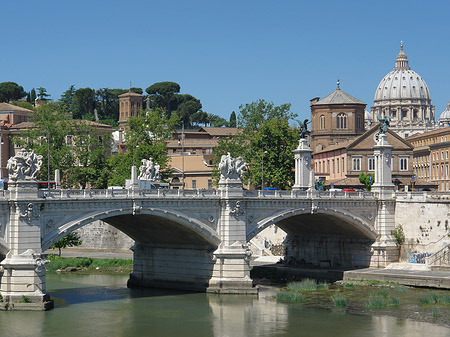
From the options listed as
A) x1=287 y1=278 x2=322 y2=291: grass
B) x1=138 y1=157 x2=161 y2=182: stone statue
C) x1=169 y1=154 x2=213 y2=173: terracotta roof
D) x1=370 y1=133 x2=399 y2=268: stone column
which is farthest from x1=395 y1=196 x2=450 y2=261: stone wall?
x1=169 y1=154 x2=213 y2=173: terracotta roof

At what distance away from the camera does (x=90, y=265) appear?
7488 centimetres

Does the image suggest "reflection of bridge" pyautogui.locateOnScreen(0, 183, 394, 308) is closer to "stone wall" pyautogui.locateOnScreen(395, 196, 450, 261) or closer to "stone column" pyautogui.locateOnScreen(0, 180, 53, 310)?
"stone column" pyautogui.locateOnScreen(0, 180, 53, 310)

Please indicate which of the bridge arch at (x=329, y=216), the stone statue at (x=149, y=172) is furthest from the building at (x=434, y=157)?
the stone statue at (x=149, y=172)

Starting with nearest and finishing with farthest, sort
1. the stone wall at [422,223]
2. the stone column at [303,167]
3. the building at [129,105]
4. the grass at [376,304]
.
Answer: the grass at [376,304], the stone wall at [422,223], the stone column at [303,167], the building at [129,105]

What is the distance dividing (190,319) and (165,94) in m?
134

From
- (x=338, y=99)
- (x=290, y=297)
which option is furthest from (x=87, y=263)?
(x=338, y=99)

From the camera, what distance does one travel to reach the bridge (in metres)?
49.7

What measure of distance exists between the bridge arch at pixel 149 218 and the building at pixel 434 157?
79753mm

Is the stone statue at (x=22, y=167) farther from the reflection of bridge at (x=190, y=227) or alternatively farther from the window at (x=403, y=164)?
the window at (x=403, y=164)

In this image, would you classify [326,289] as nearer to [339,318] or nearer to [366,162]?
[339,318]

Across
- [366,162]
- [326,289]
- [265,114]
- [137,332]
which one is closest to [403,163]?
[366,162]

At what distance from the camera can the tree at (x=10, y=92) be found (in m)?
176

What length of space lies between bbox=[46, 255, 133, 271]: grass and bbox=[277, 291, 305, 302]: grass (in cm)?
1941

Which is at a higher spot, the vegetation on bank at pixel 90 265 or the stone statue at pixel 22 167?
the stone statue at pixel 22 167
